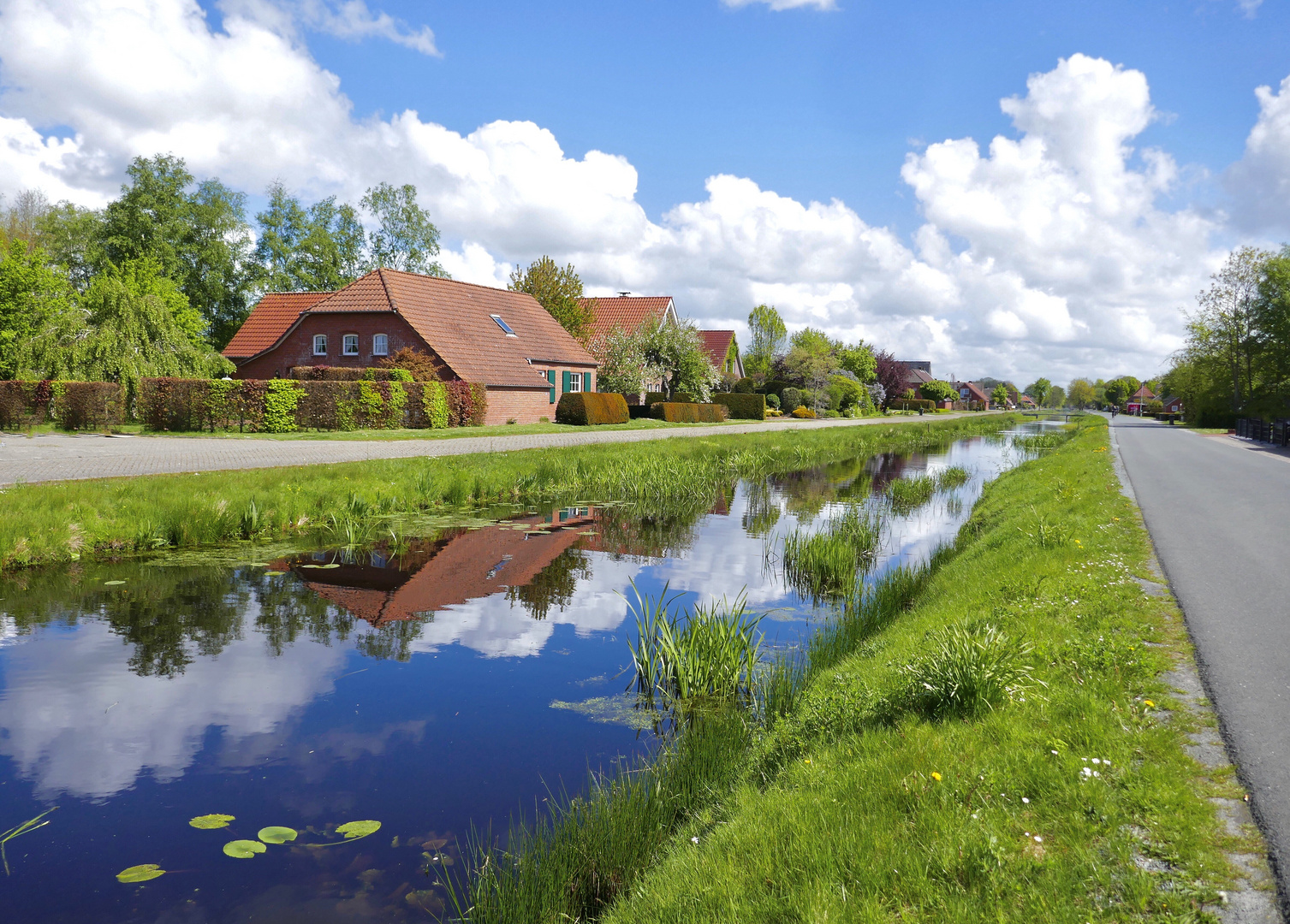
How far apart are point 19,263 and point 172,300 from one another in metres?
7.81

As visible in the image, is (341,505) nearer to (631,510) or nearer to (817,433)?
(631,510)

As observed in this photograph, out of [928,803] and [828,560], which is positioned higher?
[928,803]

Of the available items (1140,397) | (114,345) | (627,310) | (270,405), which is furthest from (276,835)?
(1140,397)

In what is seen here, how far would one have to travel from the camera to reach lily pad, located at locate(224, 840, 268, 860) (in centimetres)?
418

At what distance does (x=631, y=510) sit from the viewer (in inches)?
652

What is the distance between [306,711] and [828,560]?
7.18 m

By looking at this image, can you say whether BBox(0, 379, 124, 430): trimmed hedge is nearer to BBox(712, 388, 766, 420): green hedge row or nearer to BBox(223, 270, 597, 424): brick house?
BBox(223, 270, 597, 424): brick house

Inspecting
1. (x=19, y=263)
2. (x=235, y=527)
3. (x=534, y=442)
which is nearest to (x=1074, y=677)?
(x=235, y=527)

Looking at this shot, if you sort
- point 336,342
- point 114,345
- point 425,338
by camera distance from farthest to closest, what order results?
point 336,342 < point 425,338 < point 114,345

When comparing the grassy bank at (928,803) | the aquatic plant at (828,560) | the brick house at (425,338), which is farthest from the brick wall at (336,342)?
the grassy bank at (928,803)

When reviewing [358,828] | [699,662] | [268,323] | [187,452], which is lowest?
[358,828]

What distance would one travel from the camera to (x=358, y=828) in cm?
446

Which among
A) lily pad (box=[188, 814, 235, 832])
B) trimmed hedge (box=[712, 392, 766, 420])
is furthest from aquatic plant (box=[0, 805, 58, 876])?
trimmed hedge (box=[712, 392, 766, 420])

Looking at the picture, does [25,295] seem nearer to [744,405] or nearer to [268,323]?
[268,323]
